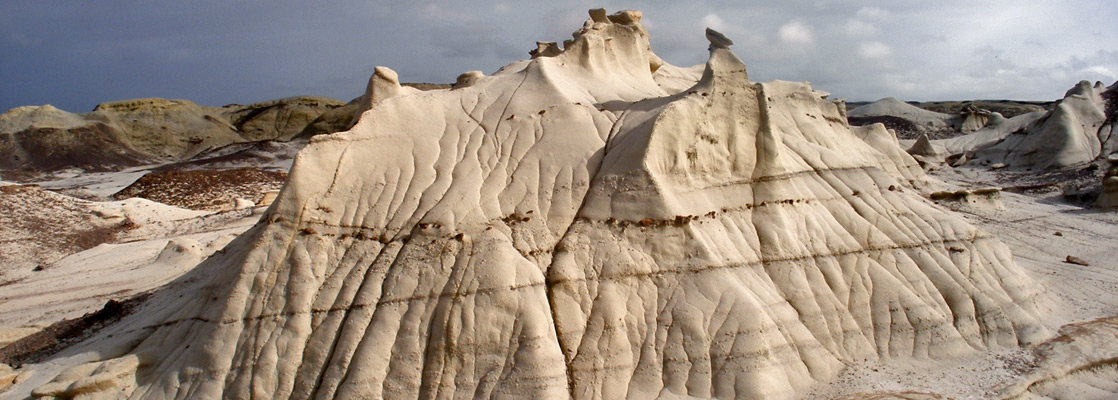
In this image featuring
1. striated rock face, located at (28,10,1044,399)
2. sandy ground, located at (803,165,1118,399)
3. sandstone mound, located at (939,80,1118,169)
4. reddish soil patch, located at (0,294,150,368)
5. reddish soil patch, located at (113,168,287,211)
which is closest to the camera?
striated rock face, located at (28,10,1044,399)

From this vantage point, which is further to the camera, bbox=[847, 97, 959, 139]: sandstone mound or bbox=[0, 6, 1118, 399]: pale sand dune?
bbox=[847, 97, 959, 139]: sandstone mound

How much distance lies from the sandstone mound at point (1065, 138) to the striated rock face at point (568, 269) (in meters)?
23.0

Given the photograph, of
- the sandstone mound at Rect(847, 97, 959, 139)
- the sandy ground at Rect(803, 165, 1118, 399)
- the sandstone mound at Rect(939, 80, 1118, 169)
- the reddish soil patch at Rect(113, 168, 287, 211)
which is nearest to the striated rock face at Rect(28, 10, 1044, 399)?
the sandy ground at Rect(803, 165, 1118, 399)

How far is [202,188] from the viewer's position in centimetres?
2659

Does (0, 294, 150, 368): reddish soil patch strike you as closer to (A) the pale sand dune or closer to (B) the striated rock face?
(A) the pale sand dune

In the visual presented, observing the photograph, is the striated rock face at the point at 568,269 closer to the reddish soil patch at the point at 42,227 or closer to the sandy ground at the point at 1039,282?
the sandy ground at the point at 1039,282

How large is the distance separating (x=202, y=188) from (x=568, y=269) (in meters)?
24.1

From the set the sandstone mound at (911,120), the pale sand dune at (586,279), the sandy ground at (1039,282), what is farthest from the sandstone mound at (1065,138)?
the pale sand dune at (586,279)

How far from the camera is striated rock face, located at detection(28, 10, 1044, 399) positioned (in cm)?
737

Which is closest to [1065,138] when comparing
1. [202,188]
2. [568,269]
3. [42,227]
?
[568,269]

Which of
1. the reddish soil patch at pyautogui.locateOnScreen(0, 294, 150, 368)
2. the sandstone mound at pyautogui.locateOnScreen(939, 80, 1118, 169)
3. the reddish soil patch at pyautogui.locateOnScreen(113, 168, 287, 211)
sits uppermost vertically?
the sandstone mound at pyautogui.locateOnScreen(939, 80, 1118, 169)

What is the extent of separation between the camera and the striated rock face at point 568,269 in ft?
24.2

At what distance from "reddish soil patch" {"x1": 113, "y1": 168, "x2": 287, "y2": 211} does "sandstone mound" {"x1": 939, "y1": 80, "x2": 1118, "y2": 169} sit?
33.6 m

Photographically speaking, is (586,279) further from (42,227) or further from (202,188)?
(202,188)
